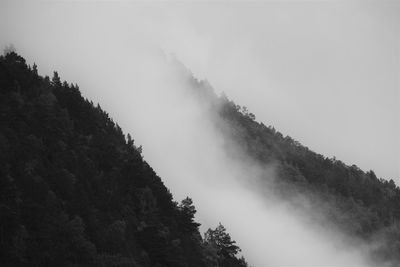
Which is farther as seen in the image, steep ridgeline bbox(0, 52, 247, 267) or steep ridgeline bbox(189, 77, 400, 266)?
steep ridgeline bbox(189, 77, 400, 266)

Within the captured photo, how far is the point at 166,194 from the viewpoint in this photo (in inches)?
3509

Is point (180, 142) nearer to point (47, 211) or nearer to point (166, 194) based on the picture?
point (166, 194)

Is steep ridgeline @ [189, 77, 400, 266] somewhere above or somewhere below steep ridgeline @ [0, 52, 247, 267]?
above

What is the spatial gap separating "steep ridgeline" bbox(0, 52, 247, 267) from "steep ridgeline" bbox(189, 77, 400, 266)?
67.3 m

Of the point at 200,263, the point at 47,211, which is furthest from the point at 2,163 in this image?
the point at 200,263

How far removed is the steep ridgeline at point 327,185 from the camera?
155000 mm

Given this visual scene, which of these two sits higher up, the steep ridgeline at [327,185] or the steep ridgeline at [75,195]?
the steep ridgeline at [327,185]

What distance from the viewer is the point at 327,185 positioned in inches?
6486

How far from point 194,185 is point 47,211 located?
3295 inches

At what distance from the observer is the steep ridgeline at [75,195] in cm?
6097

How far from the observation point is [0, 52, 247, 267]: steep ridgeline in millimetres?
60969

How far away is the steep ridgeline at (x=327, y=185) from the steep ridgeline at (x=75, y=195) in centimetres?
6727

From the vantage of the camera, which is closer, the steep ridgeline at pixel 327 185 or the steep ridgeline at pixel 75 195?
the steep ridgeline at pixel 75 195

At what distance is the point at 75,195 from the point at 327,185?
10341 centimetres
